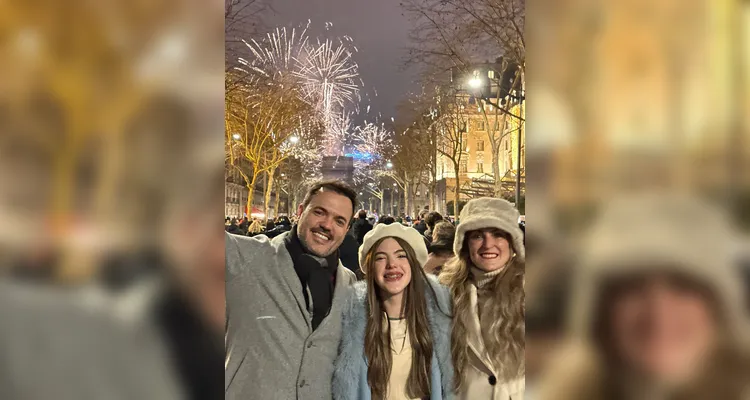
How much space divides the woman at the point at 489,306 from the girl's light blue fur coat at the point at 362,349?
0.04m

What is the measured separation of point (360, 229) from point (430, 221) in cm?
54

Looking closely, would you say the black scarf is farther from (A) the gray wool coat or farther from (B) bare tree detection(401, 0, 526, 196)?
(B) bare tree detection(401, 0, 526, 196)

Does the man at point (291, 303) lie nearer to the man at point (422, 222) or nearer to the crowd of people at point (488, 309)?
the crowd of people at point (488, 309)

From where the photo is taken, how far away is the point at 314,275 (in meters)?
1.72

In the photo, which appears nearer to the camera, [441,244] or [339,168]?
[339,168]

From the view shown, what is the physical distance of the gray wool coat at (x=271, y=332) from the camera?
5.09 feet

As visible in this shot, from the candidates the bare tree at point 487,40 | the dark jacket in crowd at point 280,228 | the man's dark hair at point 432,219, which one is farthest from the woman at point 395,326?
the bare tree at point 487,40

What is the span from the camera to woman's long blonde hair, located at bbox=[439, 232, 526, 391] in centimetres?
175

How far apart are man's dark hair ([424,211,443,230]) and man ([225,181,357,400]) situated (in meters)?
0.70

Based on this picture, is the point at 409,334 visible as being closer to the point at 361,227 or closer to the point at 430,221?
the point at 361,227
